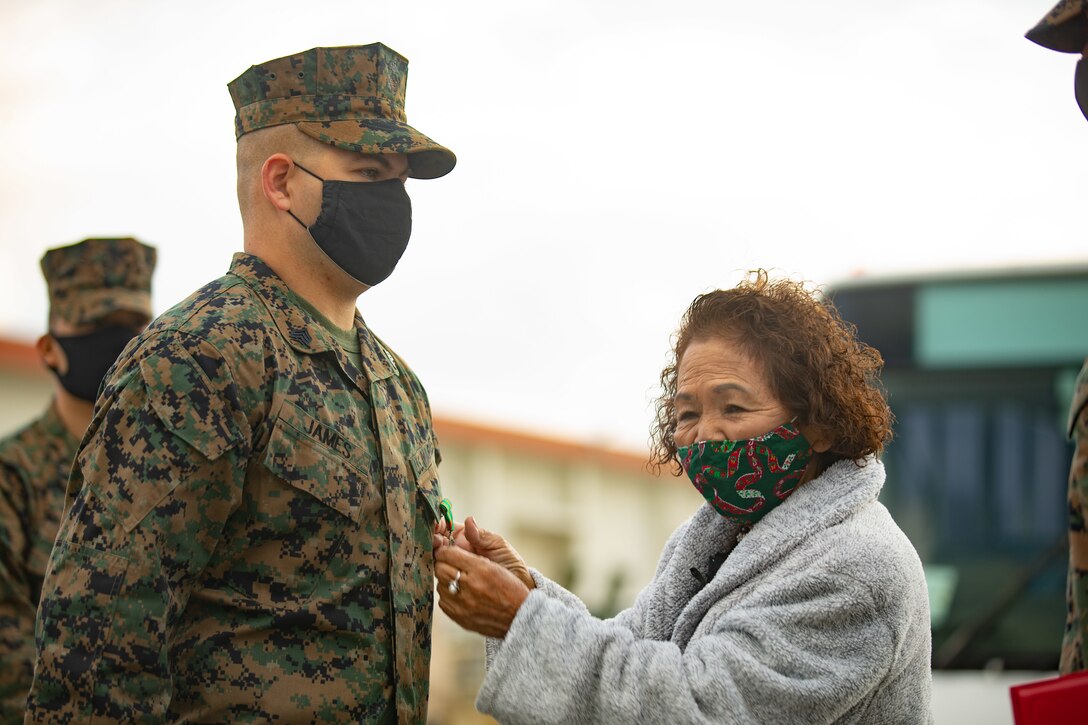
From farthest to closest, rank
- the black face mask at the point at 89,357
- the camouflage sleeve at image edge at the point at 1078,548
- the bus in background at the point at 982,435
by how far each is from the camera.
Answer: the bus in background at the point at 982,435
the black face mask at the point at 89,357
the camouflage sleeve at image edge at the point at 1078,548

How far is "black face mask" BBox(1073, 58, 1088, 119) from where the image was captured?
3496mm

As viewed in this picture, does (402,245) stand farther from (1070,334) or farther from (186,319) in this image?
(1070,334)

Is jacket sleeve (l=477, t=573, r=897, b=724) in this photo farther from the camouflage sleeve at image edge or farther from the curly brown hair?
the camouflage sleeve at image edge

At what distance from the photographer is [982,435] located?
6.81m

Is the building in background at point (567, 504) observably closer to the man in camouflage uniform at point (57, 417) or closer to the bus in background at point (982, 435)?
the bus in background at point (982, 435)

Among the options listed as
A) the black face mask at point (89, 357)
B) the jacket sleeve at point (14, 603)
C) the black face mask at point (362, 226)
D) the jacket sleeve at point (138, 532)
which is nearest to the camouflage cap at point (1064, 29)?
the black face mask at point (362, 226)

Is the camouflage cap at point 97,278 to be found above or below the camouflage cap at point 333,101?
below

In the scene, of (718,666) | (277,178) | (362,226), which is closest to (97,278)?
(277,178)

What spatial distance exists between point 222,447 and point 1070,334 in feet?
16.7

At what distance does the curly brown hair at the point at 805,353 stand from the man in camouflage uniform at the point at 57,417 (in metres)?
2.32

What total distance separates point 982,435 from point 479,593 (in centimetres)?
423

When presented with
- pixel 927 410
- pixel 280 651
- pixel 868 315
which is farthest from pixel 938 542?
pixel 280 651

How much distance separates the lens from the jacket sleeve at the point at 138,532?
274cm

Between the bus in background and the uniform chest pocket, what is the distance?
419 centimetres
